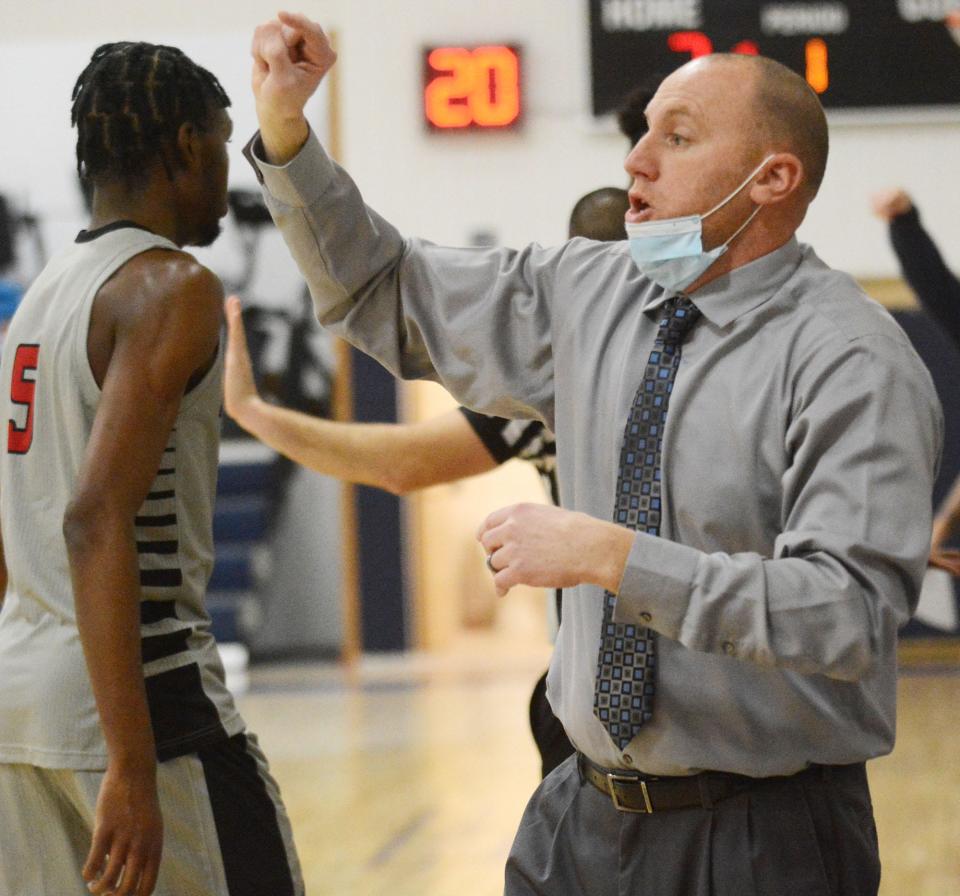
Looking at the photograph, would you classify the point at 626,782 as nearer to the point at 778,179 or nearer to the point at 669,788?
the point at 669,788

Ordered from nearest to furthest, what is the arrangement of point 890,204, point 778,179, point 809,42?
point 778,179 → point 890,204 → point 809,42

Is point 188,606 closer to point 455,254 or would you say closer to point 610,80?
point 455,254

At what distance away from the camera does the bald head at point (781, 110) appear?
6.38ft

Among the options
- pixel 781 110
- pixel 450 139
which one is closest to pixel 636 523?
pixel 781 110

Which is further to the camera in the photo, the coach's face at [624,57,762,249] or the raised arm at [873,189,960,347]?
the raised arm at [873,189,960,347]

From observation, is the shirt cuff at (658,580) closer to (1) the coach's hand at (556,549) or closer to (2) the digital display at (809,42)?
(1) the coach's hand at (556,549)

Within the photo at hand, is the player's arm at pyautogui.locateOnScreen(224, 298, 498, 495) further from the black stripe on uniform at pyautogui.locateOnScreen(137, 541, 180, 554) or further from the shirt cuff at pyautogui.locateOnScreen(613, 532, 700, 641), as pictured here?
the shirt cuff at pyautogui.locateOnScreen(613, 532, 700, 641)

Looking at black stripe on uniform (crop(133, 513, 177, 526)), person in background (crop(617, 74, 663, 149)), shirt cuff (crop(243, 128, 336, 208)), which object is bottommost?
black stripe on uniform (crop(133, 513, 177, 526))

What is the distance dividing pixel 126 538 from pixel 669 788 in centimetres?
81

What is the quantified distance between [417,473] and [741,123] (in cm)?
120

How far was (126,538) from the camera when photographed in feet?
6.40

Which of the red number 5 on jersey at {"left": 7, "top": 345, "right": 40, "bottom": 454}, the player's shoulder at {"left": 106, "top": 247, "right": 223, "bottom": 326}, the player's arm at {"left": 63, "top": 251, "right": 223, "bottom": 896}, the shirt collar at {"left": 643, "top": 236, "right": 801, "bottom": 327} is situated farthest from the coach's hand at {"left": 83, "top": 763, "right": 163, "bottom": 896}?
the shirt collar at {"left": 643, "top": 236, "right": 801, "bottom": 327}

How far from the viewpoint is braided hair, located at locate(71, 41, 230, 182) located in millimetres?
2127

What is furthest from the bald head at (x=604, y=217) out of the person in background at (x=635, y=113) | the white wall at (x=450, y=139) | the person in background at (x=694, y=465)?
the white wall at (x=450, y=139)
